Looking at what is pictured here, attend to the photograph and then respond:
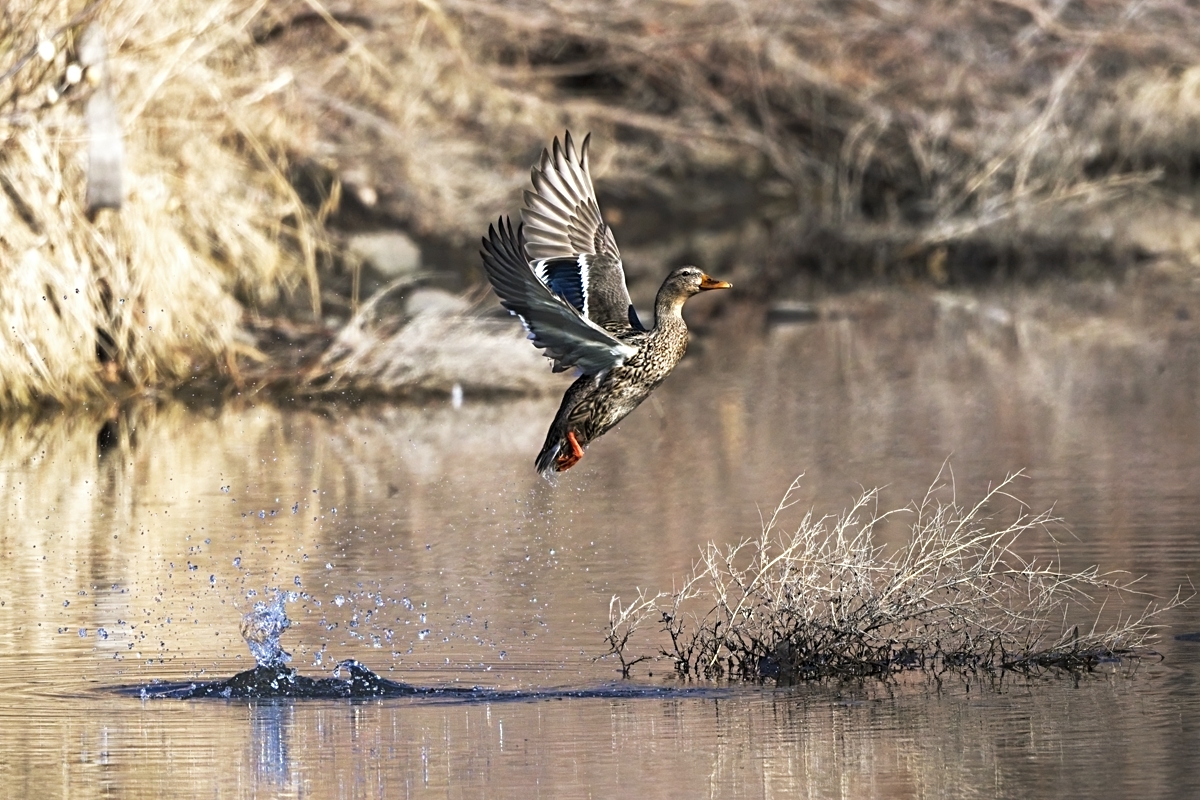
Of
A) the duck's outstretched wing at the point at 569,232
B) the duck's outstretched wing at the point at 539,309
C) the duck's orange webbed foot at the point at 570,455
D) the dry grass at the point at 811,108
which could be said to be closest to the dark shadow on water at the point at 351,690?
the duck's orange webbed foot at the point at 570,455

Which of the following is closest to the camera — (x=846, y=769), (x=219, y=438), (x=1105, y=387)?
(x=846, y=769)

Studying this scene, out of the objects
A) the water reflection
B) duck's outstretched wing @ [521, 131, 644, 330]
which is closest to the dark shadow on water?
the water reflection

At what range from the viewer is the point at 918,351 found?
15.5 m

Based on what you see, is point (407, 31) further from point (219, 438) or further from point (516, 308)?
point (516, 308)

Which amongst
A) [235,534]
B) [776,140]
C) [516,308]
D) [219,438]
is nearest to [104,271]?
[219,438]

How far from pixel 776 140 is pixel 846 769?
56.1ft

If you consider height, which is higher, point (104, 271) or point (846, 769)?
point (104, 271)

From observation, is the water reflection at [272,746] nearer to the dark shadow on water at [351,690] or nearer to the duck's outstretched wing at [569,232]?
the dark shadow on water at [351,690]

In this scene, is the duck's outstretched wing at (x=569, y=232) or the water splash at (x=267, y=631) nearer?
the water splash at (x=267, y=631)

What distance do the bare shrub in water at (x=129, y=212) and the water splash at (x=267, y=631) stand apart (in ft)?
18.1

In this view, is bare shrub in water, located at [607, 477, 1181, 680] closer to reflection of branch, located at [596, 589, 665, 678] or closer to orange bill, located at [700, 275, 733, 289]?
reflection of branch, located at [596, 589, 665, 678]

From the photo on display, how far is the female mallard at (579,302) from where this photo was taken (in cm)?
710

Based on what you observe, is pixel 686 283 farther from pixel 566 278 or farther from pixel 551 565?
pixel 551 565

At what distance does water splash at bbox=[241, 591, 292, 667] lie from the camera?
23.5 ft
